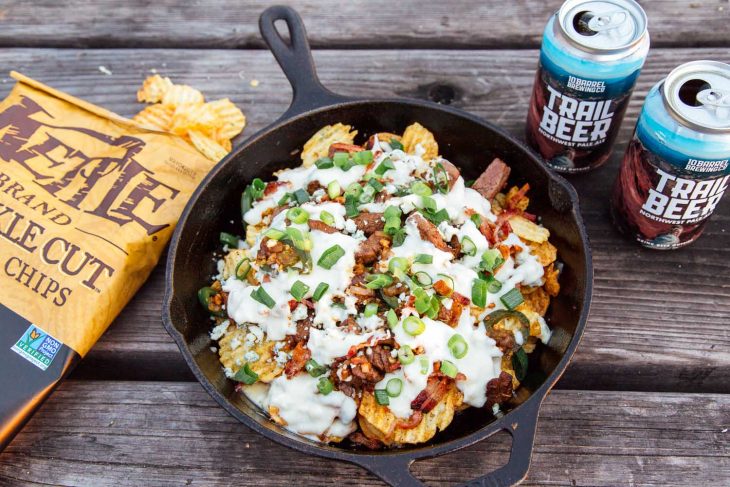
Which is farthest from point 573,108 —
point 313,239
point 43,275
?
point 43,275

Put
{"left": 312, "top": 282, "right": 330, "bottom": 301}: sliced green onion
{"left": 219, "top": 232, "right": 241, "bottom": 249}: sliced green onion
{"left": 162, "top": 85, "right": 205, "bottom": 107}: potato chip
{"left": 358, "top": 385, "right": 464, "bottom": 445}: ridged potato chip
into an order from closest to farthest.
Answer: {"left": 358, "top": 385, "right": 464, "bottom": 445}: ridged potato chip
{"left": 312, "top": 282, "right": 330, "bottom": 301}: sliced green onion
{"left": 219, "top": 232, "right": 241, "bottom": 249}: sliced green onion
{"left": 162, "top": 85, "right": 205, "bottom": 107}: potato chip

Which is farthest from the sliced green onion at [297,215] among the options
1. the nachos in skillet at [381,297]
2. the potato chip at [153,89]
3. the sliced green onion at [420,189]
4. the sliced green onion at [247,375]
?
the potato chip at [153,89]

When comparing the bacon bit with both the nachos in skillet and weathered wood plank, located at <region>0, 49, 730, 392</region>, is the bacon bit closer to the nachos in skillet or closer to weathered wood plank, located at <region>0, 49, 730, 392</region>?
the nachos in skillet

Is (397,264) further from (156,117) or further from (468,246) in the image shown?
(156,117)

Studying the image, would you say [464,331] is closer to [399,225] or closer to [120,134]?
[399,225]

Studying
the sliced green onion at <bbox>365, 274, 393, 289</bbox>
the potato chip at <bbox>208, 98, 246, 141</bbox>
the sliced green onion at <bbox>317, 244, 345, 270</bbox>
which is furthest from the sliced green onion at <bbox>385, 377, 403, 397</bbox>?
the potato chip at <bbox>208, 98, 246, 141</bbox>

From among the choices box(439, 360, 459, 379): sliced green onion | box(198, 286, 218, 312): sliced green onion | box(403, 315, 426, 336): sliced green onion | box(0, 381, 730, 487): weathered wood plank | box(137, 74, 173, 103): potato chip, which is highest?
box(137, 74, 173, 103): potato chip

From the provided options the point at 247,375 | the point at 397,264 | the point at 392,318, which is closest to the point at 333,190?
the point at 397,264
